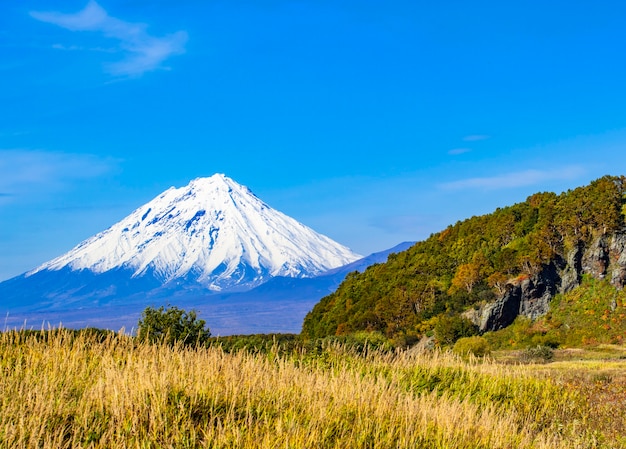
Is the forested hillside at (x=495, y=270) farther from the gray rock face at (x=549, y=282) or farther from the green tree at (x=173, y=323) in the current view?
the green tree at (x=173, y=323)

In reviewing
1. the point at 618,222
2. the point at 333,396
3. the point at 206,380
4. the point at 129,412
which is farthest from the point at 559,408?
the point at 618,222

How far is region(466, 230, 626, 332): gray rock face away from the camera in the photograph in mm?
58625

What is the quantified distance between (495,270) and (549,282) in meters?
6.21

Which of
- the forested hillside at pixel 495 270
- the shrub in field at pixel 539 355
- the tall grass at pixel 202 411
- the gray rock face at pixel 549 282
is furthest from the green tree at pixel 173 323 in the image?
the gray rock face at pixel 549 282

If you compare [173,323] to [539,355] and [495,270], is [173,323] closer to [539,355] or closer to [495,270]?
[539,355]

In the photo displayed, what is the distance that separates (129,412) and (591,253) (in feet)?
205

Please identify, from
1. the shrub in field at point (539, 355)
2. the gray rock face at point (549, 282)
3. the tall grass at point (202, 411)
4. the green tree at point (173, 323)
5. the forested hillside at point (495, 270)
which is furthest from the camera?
the forested hillside at point (495, 270)

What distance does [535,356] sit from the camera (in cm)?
3419

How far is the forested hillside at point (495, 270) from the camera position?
59.7m

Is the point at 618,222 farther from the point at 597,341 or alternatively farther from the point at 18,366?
the point at 18,366

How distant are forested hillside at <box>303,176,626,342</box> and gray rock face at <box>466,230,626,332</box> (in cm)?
10

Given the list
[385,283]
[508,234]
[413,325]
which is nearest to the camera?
[413,325]

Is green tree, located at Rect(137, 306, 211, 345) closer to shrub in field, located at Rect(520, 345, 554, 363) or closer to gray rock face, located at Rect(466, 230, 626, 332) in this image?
shrub in field, located at Rect(520, 345, 554, 363)

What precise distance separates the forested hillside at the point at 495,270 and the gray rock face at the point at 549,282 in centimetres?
10
